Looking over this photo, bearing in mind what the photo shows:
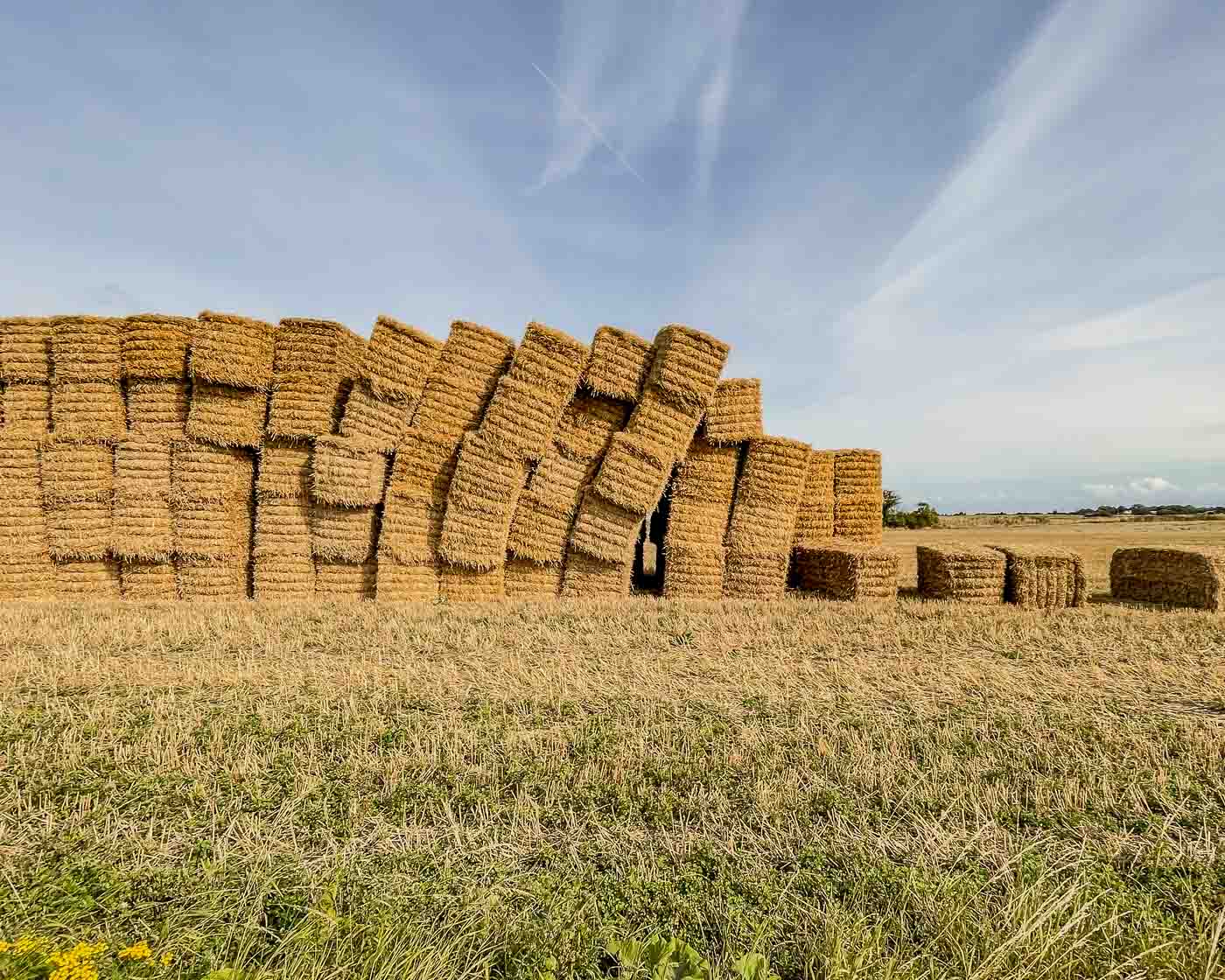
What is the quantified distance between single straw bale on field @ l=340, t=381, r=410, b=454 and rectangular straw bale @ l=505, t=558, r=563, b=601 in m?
3.01

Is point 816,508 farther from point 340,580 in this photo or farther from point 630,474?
point 340,580

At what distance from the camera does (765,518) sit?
42.5ft

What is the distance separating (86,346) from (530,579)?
8701 mm

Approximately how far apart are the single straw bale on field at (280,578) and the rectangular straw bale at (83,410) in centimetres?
342

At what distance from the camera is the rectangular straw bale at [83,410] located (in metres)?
11.8

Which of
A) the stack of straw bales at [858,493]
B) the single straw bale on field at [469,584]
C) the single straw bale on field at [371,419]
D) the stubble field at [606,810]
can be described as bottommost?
the stubble field at [606,810]

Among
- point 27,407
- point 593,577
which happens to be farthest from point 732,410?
point 27,407

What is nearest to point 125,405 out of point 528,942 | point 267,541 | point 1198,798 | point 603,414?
point 267,541

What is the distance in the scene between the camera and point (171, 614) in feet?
32.7

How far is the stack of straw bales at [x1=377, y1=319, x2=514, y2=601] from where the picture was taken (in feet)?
38.8

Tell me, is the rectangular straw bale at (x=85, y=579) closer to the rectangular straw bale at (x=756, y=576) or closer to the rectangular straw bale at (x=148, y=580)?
the rectangular straw bale at (x=148, y=580)

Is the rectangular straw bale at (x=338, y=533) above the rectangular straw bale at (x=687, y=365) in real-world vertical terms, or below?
below

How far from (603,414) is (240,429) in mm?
6344

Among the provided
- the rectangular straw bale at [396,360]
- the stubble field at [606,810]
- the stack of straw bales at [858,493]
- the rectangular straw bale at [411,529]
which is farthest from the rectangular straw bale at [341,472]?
the stack of straw bales at [858,493]
